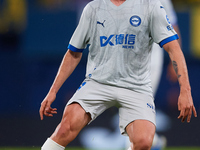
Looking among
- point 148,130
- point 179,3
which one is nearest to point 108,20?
point 148,130

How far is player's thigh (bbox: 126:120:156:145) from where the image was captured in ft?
12.6

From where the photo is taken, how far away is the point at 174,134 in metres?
6.91

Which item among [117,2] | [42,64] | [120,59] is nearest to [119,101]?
[120,59]

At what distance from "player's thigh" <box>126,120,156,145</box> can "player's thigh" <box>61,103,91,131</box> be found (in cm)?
34

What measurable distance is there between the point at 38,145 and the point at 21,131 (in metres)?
0.53

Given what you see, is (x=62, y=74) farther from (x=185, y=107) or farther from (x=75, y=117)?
(x=185, y=107)

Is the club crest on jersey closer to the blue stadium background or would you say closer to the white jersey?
the white jersey

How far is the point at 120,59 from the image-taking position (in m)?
4.08

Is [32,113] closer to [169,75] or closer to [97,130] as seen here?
[97,130]

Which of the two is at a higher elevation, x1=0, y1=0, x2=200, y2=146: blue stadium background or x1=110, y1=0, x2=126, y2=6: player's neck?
x1=110, y1=0, x2=126, y2=6: player's neck

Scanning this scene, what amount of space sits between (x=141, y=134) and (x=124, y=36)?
29.5 inches

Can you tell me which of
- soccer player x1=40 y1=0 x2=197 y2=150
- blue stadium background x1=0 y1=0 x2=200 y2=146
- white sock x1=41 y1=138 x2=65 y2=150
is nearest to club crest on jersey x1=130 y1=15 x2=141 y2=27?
soccer player x1=40 y1=0 x2=197 y2=150

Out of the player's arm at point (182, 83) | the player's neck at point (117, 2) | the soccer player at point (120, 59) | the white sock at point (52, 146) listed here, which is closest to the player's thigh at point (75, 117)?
the soccer player at point (120, 59)

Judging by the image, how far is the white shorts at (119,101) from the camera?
402 cm
